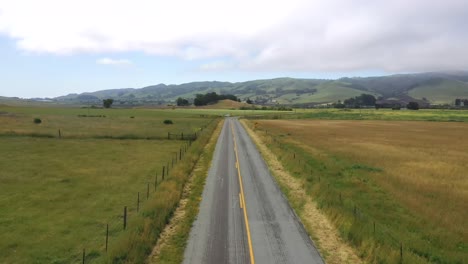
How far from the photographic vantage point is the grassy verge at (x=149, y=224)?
594 inches

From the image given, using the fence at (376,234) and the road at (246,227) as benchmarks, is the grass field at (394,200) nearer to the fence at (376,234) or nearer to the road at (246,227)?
the fence at (376,234)

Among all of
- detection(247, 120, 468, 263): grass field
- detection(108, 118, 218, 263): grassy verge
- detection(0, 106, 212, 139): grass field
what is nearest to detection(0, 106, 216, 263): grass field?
detection(108, 118, 218, 263): grassy verge

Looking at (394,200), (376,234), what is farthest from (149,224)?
(394,200)

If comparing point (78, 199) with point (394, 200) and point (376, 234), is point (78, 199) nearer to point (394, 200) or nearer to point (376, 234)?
point (376, 234)

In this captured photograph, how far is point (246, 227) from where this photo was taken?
745 inches

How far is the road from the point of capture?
51.1ft

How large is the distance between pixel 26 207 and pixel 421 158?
143 feet

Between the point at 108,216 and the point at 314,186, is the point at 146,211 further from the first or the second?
the point at 314,186

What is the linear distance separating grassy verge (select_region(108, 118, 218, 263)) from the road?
1.85 metres

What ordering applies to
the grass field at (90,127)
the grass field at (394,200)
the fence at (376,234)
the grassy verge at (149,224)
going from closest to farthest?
the grassy verge at (149,224)
the fence at (376,234)
the grass field at (394,200)
the grass field at (90,127)

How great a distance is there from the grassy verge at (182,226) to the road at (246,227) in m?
0.36

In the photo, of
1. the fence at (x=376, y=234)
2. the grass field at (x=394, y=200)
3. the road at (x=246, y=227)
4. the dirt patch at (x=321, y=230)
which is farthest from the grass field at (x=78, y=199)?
the grass field at (x=394, y=200)

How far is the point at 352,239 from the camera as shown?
685 inches

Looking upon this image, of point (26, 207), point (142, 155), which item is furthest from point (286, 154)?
point (26, 207)
